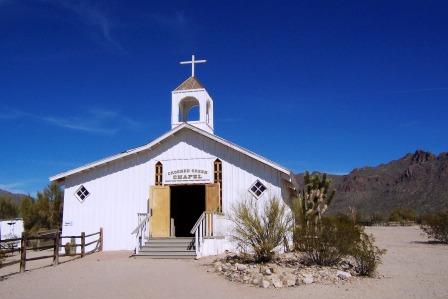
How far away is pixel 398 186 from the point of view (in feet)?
260

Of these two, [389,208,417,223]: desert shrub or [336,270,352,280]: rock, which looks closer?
[336,270,352,280]: rock

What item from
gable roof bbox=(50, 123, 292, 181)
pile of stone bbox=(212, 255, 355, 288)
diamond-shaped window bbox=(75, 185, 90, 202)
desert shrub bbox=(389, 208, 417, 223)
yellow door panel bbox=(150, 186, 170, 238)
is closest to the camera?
pile of stone bbox=(212, 255, 355, 288)

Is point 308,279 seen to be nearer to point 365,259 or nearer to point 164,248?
point 365,259

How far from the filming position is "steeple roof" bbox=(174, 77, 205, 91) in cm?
2204

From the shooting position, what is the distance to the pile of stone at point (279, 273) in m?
11.6

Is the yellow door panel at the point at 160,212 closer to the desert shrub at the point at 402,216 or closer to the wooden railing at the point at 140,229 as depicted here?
the wooden railing at the point at 140,229

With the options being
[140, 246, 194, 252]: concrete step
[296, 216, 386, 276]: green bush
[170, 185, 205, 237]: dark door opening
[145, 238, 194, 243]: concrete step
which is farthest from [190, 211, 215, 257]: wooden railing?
[170, 185, 205, 237]: dark door opening

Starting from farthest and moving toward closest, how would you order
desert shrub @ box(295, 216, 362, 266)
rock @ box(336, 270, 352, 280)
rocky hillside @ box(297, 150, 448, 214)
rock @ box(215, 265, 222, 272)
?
rocky hillside @ box(297, 150, 448, 214) → rock @ box(215, 265, 222, 272) → desert shrub @ box(295, 216, 362, 266) → rock @ box(336, 270, 352, 280)

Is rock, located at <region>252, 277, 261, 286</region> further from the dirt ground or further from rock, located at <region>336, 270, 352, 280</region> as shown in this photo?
rock, located at <region>336, 270, 352, 280</region>

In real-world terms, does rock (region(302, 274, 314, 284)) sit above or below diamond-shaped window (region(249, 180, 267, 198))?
below

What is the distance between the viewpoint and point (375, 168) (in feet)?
324

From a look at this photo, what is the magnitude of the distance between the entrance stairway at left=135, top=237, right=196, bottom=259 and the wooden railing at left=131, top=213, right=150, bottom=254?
238mm

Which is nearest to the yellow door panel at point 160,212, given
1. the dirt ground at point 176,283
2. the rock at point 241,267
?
the dirt ground at point 176,283

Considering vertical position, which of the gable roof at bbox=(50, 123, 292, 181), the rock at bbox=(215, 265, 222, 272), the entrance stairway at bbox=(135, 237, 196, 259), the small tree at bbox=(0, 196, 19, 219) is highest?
the gable roof at bbox=(50, 123, 292, 181)
